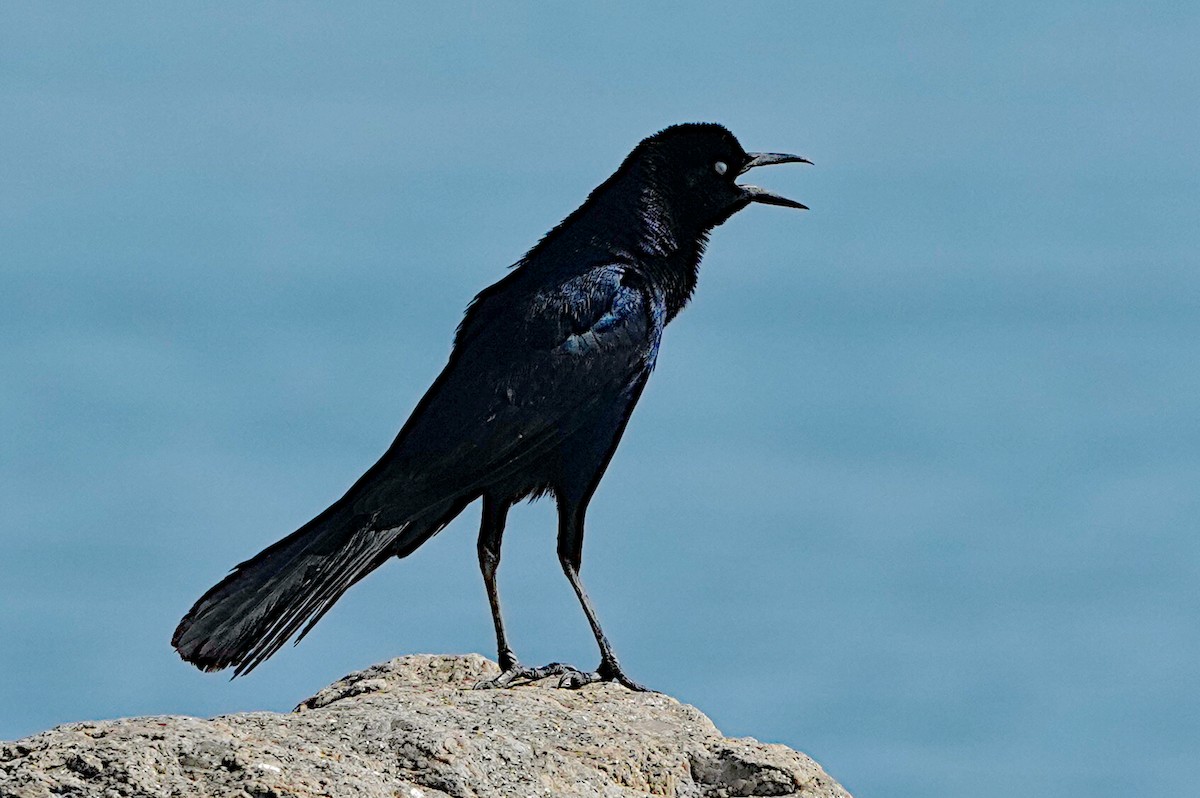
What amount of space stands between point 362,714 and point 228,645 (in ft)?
4.53

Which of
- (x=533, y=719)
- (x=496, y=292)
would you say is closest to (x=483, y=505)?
(x=496, y=292)

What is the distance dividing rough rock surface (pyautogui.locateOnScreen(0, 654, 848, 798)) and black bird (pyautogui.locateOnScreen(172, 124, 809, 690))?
556mm

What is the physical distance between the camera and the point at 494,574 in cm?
920

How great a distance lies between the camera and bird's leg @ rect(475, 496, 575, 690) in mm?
8867

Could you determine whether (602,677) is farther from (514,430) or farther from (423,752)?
(423,752)

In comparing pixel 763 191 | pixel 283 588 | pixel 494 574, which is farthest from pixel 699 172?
pixel 283 588

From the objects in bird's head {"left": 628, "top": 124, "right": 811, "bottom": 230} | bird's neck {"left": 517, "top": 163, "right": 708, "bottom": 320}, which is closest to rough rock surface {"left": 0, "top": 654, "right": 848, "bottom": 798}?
bird's neck {"left": 517, "top": 163, "right": 708, "bottom": 320}

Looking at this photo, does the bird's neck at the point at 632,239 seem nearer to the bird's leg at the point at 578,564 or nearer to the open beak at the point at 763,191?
the open beak at the point at 763,191

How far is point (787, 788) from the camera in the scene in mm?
7512

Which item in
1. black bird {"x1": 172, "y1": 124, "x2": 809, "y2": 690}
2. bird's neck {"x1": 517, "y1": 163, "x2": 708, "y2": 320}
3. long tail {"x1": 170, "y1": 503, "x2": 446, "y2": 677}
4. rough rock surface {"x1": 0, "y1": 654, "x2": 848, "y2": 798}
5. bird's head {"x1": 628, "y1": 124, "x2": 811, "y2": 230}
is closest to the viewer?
rough rock surface {"x1": 0, "y1": 654, "x2": 848, "y2": 798}

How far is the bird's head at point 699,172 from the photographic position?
9930 millimetres

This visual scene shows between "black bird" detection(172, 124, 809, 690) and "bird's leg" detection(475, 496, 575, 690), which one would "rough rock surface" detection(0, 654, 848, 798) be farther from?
"black bird" detection(172, 124, 809, 690)

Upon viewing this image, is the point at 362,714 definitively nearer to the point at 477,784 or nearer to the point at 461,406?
the point at 477,784

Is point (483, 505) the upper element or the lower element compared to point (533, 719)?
upper
